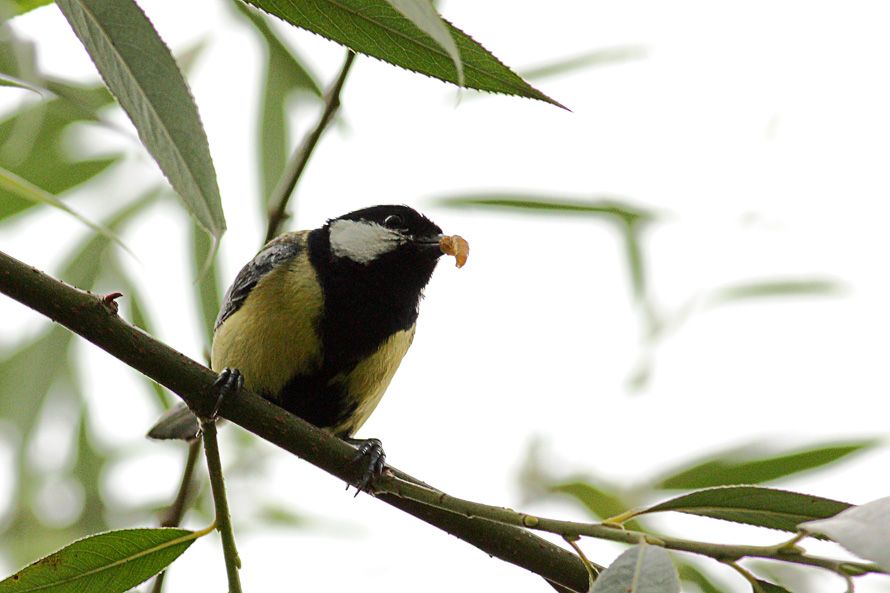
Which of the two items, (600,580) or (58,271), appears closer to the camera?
(600,580)

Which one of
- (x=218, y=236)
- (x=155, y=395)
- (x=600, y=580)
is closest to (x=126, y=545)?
(x=218, y=236)

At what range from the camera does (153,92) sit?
46.4 inches

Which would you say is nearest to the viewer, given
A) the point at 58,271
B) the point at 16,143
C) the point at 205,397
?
the point at 205,397

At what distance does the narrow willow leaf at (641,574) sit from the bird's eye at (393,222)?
1731 mm

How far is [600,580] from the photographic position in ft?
3.63

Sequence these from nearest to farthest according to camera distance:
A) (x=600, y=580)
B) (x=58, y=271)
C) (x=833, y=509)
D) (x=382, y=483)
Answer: (x=600, y=580) → (x=833, y=509) → (x=382, y=483) → (x=58, y=271)

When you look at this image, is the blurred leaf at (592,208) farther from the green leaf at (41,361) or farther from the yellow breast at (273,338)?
the green leaf at (41,361)

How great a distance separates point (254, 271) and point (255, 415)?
107 centimetres

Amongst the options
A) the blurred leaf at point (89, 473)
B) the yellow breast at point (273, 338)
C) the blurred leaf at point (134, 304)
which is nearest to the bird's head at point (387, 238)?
the yellow breast at point (273, 338)

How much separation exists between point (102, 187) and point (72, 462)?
0.72m

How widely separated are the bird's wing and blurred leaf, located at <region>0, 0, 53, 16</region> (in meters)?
0.81

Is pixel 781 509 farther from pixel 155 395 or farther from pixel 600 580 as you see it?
pixel 155 395

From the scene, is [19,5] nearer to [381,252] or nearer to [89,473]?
[381,252]

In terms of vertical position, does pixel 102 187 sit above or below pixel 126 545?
above
